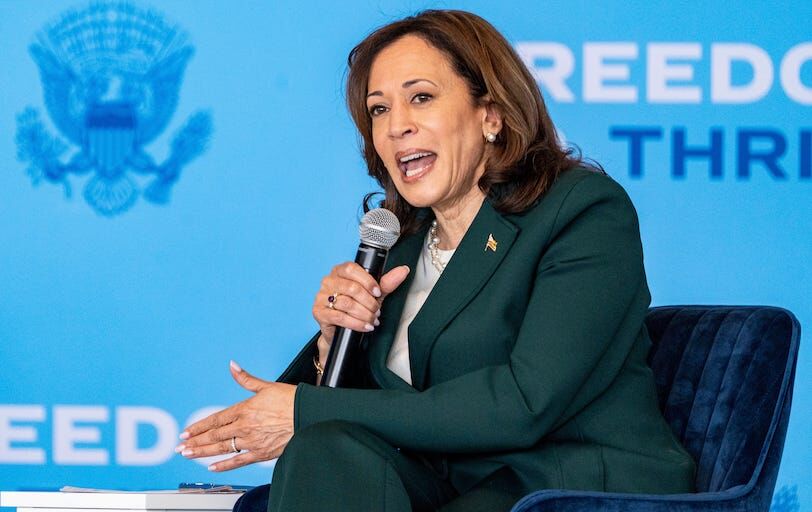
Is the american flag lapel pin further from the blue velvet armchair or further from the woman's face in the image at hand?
the blue velvet armchair

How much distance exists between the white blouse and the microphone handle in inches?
3.8

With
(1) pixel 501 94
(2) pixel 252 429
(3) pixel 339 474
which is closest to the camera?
(3) pixel 339 474

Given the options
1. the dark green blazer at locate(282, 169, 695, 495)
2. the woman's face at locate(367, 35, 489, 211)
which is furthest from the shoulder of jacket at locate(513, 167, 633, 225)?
the woman's face at locate(367, 35, 489, 211)

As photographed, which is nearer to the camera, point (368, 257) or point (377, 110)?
point (368, 257)

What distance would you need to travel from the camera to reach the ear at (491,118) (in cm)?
217

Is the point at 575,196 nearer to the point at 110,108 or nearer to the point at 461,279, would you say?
the point at 461,279

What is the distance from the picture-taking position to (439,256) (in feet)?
7.32

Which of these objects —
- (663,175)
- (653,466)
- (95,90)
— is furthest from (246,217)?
(653,466)

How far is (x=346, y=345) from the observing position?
1.97 meters

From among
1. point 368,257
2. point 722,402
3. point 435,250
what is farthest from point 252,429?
point 722,402

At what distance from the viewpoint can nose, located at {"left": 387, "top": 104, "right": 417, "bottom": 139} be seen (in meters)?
2.13

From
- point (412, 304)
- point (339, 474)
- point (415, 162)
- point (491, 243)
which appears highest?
point (415, 162)

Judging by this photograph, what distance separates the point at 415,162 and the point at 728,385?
717 millimetres

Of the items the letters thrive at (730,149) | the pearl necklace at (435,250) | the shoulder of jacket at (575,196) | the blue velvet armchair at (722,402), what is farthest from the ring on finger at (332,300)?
the letters thrive at (730,149)
